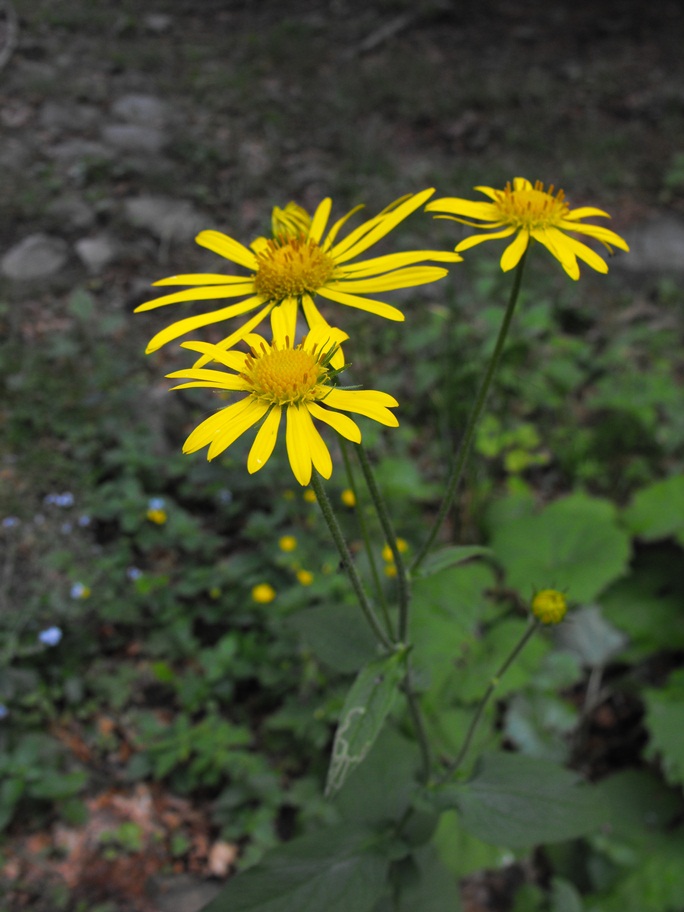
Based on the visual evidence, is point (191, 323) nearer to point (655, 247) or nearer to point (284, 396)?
point (284, 396)

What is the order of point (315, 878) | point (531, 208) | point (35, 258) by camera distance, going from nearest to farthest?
point (531, 208) < point (315, 878) < point (35, 258)

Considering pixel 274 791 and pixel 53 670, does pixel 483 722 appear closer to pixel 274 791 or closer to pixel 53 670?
pixel 274 791

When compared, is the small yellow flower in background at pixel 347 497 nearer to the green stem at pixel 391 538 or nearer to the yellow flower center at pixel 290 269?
the green stem at pixel 391 538

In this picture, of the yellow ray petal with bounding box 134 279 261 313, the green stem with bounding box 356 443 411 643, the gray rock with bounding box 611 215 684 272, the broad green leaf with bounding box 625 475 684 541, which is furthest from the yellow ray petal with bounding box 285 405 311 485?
the gray rock with bounding box 611 215 684 272

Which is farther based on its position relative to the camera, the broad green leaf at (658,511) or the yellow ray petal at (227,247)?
the broad green leaf at (658,511)

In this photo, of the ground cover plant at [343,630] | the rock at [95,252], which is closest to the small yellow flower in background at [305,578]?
the ground cover plant at [343,630]

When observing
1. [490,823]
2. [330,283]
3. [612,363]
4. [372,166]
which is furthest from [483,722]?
[372,166]

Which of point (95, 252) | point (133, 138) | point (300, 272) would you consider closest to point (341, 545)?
point (300, 272)
